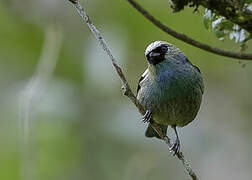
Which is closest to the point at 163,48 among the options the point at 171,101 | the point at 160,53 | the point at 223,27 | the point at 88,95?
the point at 160,53

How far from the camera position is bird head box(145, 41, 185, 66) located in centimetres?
434

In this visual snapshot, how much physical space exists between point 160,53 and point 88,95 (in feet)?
3.02

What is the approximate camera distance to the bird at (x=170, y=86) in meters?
4.56

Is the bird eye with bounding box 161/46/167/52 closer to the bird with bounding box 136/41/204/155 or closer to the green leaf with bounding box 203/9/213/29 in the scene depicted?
the bird with bounding box 136/41/204/155

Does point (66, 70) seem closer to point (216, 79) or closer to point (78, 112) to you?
point (78, 112)

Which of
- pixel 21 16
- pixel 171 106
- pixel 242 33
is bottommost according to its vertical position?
pixel 171 106

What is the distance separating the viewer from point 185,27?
4898mm

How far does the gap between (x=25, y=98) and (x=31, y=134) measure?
24cm

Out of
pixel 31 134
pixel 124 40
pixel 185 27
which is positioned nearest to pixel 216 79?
pixel 185 27

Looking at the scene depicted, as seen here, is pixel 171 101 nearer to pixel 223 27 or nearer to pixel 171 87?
pixel 171 87

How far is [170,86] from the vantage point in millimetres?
4570

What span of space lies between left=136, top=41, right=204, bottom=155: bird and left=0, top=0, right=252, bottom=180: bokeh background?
16 centimetres

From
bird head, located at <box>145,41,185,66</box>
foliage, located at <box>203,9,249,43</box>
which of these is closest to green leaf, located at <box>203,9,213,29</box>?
foliage, located at <box>203,9,249,43</box>

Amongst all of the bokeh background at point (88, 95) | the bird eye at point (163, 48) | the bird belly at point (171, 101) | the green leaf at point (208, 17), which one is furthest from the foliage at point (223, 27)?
the bird belly at point (171, 101)
